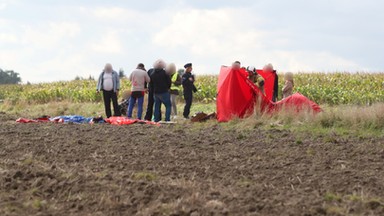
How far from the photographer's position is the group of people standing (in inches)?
666

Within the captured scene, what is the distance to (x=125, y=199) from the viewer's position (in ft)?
20.8

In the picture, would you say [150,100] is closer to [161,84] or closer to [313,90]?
[161,84]

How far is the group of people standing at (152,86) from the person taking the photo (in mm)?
16906

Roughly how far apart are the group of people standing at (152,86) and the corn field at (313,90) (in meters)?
6.12

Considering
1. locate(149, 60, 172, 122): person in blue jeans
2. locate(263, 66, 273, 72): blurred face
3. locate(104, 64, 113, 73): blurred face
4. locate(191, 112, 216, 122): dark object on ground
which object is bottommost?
locate(191, 112, 216, 122): dark object on ground

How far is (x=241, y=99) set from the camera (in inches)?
618

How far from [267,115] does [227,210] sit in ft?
29.9

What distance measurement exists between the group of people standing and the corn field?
6.12 m

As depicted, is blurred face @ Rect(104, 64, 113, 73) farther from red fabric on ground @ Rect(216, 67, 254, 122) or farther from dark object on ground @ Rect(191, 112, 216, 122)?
red fabric on ground @ Rect(216, 67, 254, 122)

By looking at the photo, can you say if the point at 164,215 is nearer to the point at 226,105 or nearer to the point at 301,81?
the point at 226,105

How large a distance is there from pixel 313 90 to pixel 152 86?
8.25 meters

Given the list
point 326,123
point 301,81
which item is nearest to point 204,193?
point 326,123

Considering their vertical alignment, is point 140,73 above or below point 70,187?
above

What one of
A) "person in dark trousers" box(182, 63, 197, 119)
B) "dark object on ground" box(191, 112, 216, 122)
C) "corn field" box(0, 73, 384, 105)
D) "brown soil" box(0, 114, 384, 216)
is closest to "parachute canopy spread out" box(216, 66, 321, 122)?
"dark object on ground" box(191, 112, 216, 122)
